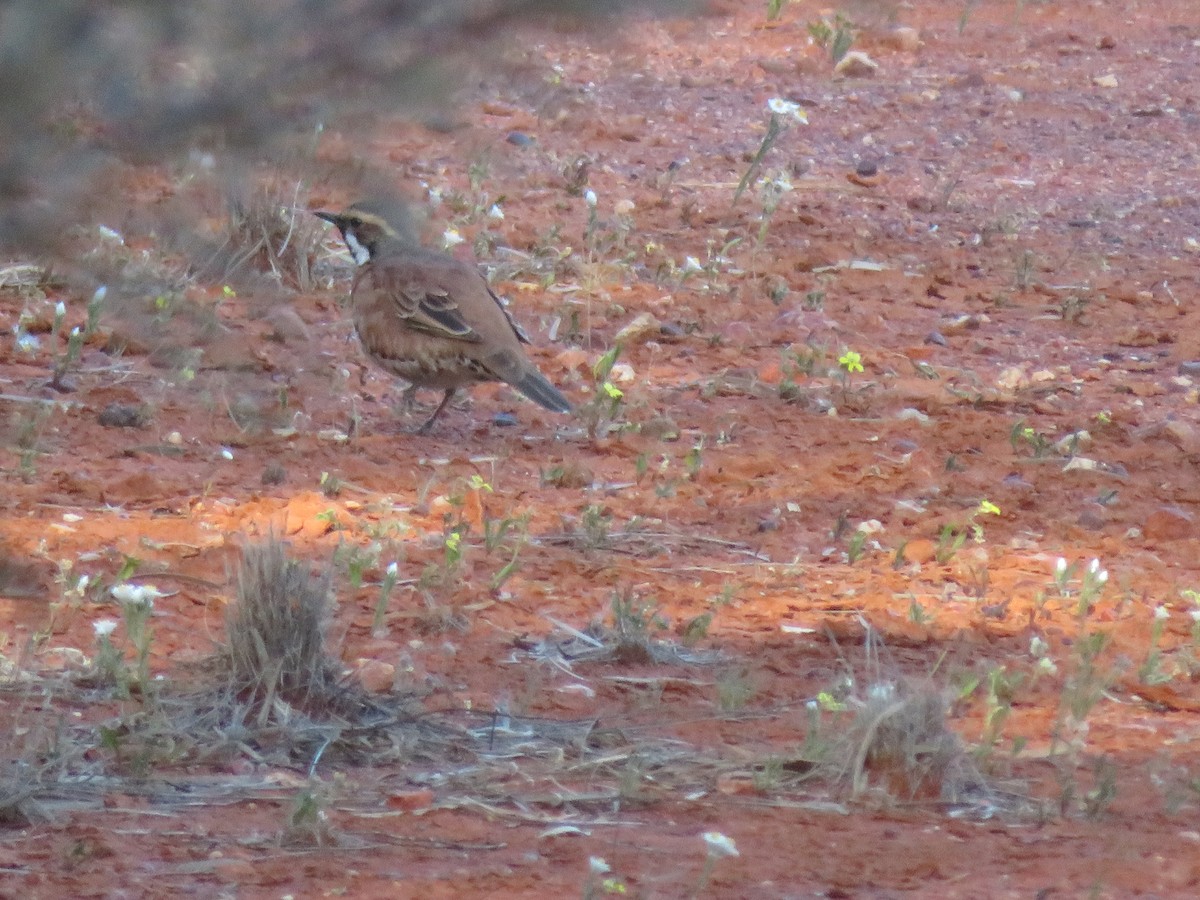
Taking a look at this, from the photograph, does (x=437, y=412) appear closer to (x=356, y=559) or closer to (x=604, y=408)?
(x=604, y=408)

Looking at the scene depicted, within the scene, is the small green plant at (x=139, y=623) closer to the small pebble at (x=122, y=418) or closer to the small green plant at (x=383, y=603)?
Result: the small green plant at (x=383, y=603)

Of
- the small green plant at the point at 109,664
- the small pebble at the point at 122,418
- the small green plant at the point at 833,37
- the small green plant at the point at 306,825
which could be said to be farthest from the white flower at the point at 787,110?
the small green plant at the point at 306,825

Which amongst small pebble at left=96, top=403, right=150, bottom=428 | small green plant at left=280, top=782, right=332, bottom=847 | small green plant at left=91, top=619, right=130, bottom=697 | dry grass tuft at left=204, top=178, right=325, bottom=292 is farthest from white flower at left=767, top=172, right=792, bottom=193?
small green plant at left=280, top=782, right=332, bottom=847

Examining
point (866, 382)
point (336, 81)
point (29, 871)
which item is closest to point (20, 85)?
point (336, 81)

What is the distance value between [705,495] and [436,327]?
4.55 ft

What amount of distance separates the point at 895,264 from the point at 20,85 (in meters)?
8.31

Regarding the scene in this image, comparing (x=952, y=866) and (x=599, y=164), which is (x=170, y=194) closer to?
(x=952, y=866)

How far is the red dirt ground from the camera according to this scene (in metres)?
4.04

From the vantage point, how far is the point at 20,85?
99.1 inches

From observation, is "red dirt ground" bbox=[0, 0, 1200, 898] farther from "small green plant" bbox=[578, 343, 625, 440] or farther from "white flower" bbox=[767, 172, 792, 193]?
"white flower" bbox=[767, 172, 792, 193]

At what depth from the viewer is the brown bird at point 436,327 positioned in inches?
311

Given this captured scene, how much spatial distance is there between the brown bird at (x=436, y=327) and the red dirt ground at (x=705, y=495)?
0.72 feet

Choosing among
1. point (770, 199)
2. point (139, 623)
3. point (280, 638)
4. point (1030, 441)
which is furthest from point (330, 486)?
point (770, 199)

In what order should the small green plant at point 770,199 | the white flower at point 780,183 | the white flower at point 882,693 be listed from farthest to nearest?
the white flower at point 780,183 < the small green plant at point 770,199 < the white flower at point 882,693
